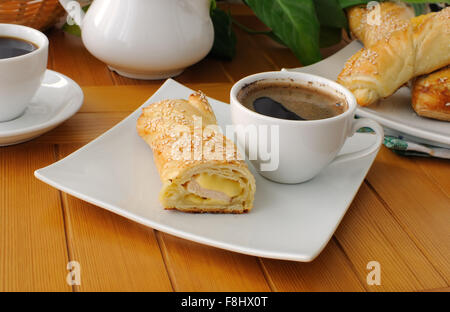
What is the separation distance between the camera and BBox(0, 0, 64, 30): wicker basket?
3.83 ft

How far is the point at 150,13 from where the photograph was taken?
103cm

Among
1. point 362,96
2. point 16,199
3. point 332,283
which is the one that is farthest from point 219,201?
point 362,96

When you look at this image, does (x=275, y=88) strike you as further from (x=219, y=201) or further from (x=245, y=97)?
(x=219, y=201)

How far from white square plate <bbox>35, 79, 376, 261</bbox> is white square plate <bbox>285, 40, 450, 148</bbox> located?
0.41 ft

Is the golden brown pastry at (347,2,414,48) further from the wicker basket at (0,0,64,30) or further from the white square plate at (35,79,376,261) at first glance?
the wicker basket at (0,0,64,30)

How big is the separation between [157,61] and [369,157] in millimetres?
475

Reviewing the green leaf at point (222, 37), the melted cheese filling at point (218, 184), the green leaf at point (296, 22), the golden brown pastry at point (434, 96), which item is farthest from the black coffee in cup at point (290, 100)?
the green leaf at point (222, 37)

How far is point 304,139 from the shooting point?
0.73 m

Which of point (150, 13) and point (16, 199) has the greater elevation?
point (150, 13)

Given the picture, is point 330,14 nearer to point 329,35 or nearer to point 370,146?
point 329,35

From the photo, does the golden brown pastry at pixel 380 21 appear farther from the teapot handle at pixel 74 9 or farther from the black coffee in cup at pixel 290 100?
the teapot handle at pixel 74 9

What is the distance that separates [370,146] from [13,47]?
612 mm

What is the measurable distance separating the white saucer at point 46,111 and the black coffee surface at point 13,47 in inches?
3.8

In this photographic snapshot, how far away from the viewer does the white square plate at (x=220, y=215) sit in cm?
64
